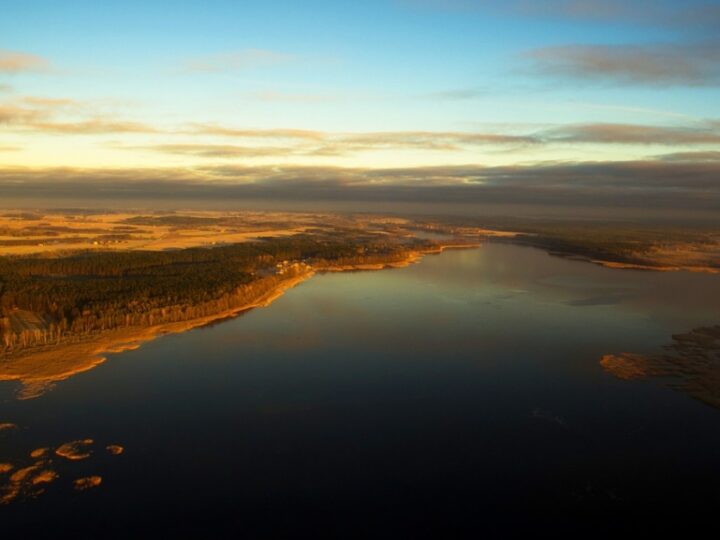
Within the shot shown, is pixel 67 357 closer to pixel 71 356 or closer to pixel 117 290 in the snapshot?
pixel 71 356

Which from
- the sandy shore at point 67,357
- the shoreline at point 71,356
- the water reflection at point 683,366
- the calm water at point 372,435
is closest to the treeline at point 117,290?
the shoreline at point 71,356

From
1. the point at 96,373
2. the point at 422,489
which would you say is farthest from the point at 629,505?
the point at 96,373

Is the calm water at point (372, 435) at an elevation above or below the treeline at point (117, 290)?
below

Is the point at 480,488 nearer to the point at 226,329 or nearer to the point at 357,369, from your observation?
the point at 357,369

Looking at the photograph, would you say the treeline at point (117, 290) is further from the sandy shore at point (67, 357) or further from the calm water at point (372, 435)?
the calm water at point (372, 435)

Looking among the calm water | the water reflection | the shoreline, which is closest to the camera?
the calm water

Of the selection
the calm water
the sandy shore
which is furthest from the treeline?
the calm water

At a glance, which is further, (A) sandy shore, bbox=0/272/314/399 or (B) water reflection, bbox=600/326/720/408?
(A) sandy shore, bbox=0/272/314/399

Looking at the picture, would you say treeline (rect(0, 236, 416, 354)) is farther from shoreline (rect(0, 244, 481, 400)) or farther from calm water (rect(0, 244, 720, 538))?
calm water (rect(0, 244, 720, 538))

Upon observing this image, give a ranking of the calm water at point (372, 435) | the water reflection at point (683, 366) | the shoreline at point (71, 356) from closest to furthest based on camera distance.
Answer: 1. the calm water at point (372, 435)
2. the water reflection at point (683, 366)
3. the shoreline at point (71, 356)
